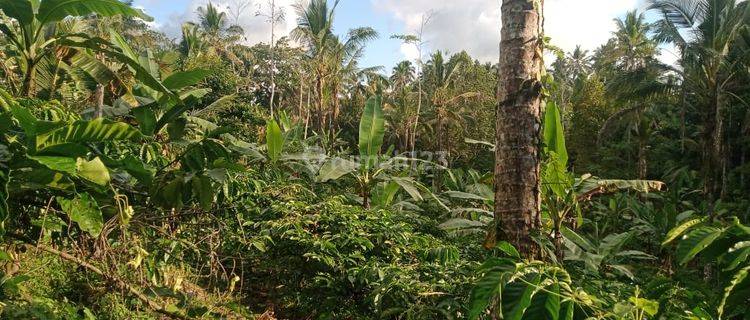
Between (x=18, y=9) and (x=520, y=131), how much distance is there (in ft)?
7.12

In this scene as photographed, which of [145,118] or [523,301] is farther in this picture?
[145,118]

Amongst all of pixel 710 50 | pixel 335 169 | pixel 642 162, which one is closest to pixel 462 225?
pixel 335 169

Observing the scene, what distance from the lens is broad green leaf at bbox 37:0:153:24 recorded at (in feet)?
6.54

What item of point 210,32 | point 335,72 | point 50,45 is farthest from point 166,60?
point 210,32

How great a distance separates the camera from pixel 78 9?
2059mm

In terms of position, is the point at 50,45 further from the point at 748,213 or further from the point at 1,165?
the point at 748,213

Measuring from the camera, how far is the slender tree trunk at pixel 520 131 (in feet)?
7.79

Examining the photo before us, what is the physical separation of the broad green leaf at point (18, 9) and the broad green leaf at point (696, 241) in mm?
2482

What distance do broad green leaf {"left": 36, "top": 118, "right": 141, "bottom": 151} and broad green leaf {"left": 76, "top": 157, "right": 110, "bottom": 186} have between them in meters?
0.09


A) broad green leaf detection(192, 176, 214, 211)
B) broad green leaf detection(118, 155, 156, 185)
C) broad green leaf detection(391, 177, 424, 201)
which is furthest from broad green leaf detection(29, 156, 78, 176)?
broad green leaf detection(391, 177, 424, 201)

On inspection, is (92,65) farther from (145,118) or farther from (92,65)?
(145,118)

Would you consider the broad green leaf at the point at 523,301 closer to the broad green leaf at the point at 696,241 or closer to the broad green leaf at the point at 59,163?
the broad green leaf at the point at 696,241

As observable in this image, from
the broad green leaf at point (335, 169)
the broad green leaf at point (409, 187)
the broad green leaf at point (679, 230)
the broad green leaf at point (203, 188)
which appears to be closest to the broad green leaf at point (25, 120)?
the broad green leaf at point (203, 188)

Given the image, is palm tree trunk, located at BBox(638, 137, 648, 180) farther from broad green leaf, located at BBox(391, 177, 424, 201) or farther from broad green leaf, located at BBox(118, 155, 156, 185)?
broad green leaf, located at BBox(118, 155, 156, 185)
